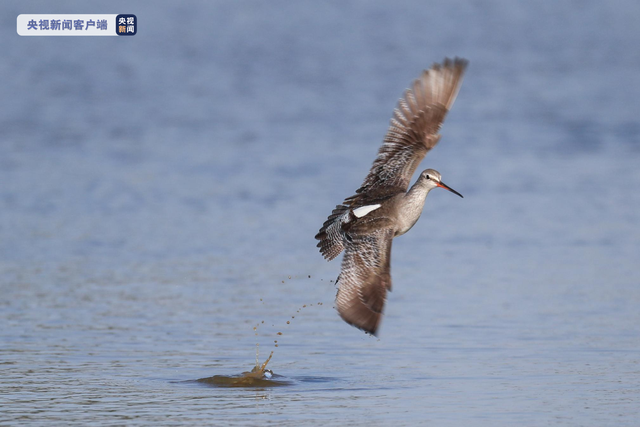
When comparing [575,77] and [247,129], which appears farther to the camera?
[575,77]

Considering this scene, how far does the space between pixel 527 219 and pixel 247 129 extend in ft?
28.0

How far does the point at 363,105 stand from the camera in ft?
77.5

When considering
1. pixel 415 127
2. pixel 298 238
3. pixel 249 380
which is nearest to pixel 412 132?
pixel 415 127

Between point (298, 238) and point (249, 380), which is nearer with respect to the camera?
point (249, 380)

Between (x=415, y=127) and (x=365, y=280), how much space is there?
5.82 feet

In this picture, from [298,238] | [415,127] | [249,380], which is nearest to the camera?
[249,380]

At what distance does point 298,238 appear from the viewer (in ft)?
42.9

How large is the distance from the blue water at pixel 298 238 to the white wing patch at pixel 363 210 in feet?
4.26

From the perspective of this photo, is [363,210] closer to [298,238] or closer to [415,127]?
[415,127]

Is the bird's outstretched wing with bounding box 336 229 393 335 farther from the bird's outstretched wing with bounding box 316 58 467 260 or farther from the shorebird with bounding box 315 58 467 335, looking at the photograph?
the bird's outstretched wing with bounding box 316 58 467 260

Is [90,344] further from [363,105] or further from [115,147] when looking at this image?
[363,105]

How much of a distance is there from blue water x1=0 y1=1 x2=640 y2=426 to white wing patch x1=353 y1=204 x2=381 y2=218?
1.30 m

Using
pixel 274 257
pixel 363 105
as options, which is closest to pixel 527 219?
pixel 274 257

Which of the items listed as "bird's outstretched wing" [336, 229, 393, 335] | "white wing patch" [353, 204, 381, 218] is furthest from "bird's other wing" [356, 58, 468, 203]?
"bird's outstretched wing" [336, 229, 393, 335]
